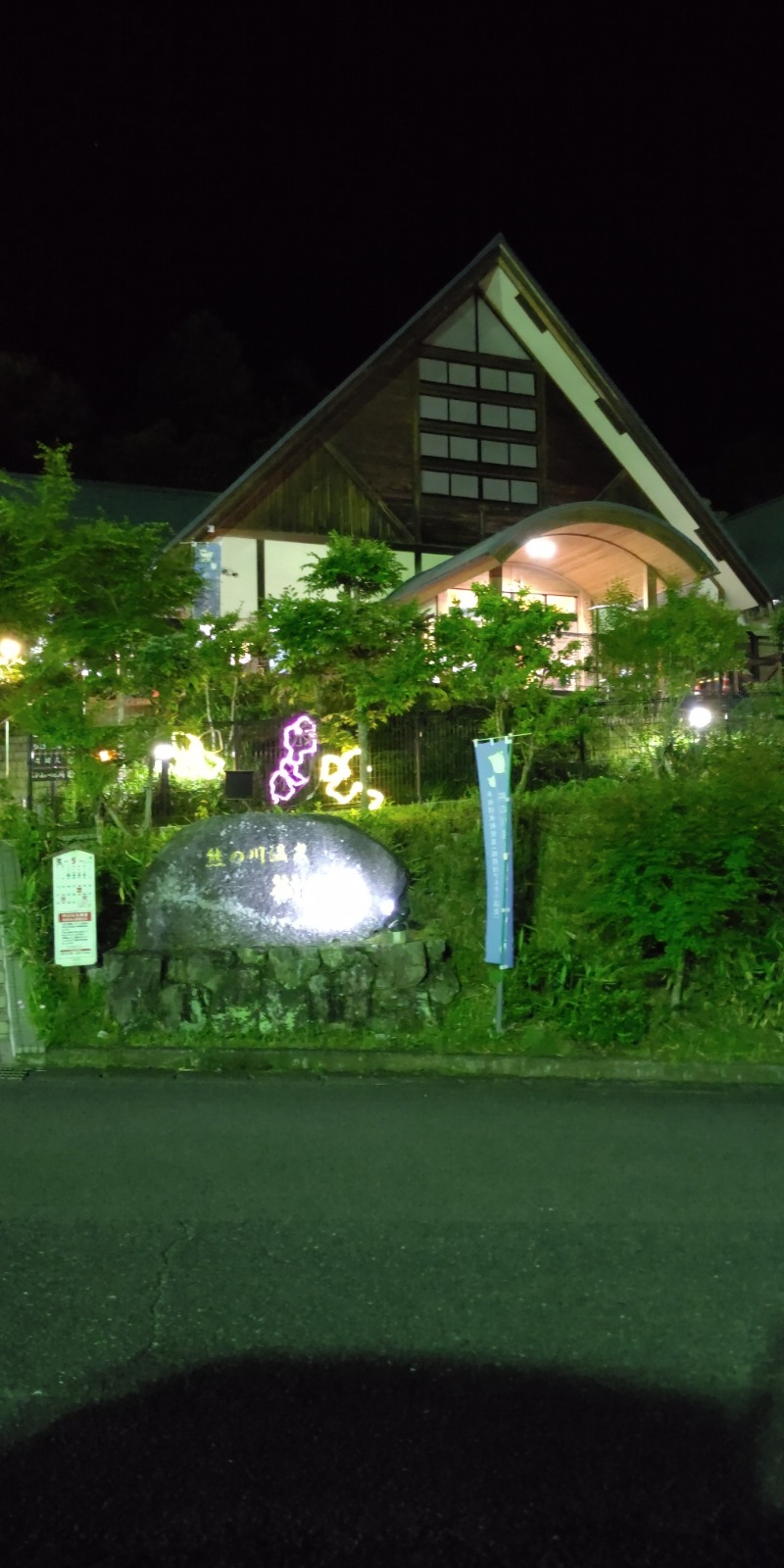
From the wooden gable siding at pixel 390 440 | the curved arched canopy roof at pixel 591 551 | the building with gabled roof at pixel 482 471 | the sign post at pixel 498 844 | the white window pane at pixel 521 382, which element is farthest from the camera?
the white window pane at pixel 521 382

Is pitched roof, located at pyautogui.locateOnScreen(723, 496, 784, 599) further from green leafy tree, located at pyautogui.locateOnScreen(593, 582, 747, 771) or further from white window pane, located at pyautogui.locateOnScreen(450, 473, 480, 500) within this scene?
green leafy tree, located at pyautogui.locateOnScreen(593, 582, 747, 771)

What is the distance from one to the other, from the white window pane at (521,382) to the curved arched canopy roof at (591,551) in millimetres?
4034

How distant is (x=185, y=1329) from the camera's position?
402 centimetres

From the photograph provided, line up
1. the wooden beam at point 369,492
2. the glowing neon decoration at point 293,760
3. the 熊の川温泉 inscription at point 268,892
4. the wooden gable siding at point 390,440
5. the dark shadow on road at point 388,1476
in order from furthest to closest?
the wooden gable siding at point 390,440 < the wooden beam at point 369,492 < the glowing neon decoration at point 293,760 < the 熊の川温泉 inscription at point 268,892 < the dark shadow on road at point 388,1476

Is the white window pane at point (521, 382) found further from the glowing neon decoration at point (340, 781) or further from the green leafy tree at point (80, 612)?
the green leafy tree at point (80, 612)

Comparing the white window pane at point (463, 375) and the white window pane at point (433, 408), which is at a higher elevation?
the white window pane at point (463, 375)

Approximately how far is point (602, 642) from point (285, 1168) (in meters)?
11.6

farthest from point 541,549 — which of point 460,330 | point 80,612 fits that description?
point 80,612

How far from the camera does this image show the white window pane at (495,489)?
24.3 meters

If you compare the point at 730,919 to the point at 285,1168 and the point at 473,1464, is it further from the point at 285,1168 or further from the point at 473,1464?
the point at 473,1464

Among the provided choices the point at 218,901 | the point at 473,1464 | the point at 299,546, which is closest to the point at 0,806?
the point at 218,901

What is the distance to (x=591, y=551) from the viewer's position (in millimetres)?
22484

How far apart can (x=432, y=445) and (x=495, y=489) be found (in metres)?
1.64

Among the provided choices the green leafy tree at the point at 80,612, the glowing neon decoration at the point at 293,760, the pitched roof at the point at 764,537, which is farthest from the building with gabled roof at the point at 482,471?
the green leafy tree at the point at 80,612
